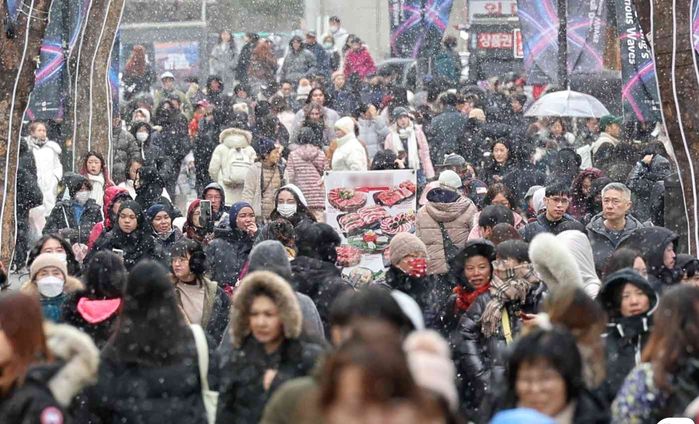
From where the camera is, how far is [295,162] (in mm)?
19078

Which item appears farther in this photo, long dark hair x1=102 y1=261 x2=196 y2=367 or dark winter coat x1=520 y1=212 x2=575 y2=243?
dark winter coat x1=520 y1=212 x2=575 y2=243

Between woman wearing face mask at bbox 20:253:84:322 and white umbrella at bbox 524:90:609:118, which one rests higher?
white umbrella at bbox 524:90:609:118

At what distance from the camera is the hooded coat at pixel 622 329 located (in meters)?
7.86

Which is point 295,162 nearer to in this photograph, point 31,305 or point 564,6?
point 564,6

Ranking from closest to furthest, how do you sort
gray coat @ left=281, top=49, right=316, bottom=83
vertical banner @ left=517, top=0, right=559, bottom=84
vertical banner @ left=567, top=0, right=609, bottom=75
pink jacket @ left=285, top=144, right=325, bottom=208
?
1. pink jacket @ left=285, top=144, right=325, bottom=208
2. vertical banner @ left=567, top=0, right=609, bottom=75
3. vertical banner @ left=517, top=0, right=559, bottom=84
4. gray coat @ left=281, top=49, right=316, bottom=83

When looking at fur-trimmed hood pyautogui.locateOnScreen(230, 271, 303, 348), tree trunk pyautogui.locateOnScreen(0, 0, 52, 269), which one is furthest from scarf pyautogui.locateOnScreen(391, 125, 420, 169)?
fur-trimmed hood pyautogui.locateOnScreen(230, 271, 303, 348)

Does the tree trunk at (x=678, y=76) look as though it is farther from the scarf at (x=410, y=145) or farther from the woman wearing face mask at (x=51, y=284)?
the scarf at (x=410, y=145)

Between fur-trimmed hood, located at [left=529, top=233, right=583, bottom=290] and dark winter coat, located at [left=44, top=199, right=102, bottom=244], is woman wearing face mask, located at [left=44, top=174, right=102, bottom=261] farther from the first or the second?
fur-trimmed hood, located at [left=529, top=233, right=583, bottom=290]

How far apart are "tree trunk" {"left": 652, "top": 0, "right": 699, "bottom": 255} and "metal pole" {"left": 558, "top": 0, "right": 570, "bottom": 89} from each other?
1235cm

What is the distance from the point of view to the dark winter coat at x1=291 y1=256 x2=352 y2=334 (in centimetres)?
1031

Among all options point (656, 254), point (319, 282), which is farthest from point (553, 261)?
point (319, 282)

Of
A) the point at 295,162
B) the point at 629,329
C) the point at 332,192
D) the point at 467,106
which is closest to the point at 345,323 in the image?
the point at 629,329

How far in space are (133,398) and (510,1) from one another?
29.6m

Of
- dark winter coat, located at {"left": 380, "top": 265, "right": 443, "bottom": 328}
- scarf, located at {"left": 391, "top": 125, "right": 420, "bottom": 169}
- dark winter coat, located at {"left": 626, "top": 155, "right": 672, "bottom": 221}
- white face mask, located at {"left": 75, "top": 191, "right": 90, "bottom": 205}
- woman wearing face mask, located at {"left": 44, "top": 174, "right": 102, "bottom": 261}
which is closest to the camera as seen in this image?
dark winter coat, located at {"left": 380, "top": 265, "right": 443, "bottom": 328}
